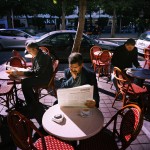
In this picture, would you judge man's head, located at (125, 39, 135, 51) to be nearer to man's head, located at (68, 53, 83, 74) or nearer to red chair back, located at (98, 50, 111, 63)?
red chair back, located at (98, 50, 111, 63)

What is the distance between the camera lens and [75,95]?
2588 mm

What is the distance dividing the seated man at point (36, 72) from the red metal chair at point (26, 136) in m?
1.97

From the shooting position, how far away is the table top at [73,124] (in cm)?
240

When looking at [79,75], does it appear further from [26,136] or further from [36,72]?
[36,72]

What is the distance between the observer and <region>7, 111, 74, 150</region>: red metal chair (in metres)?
2.24

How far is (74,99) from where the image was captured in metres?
2.68

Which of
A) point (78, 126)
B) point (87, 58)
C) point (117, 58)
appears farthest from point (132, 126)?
point (87, 58)

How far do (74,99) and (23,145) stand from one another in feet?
2.73

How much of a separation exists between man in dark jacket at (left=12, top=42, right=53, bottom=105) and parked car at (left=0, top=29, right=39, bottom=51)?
364 inches

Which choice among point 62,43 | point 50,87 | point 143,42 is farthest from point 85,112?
point 143,42

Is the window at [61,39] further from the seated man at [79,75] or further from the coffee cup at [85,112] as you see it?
the coffee cup at [85,112]

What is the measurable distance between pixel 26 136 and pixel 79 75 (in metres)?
1.23

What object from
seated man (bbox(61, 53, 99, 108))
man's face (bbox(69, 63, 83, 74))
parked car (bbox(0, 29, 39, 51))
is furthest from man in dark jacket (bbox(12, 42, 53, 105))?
parked car (bbox(0, 29, 39, 51))

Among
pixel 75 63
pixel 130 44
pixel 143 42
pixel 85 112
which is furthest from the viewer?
pixel 143 42
